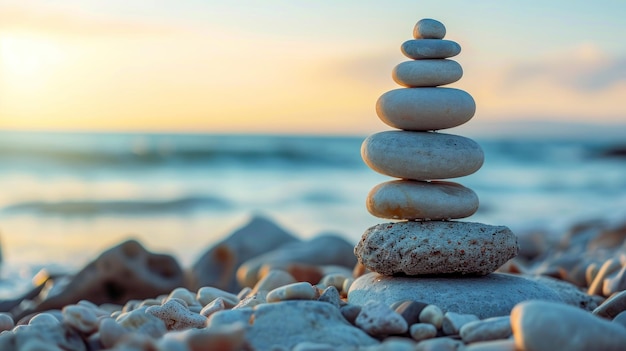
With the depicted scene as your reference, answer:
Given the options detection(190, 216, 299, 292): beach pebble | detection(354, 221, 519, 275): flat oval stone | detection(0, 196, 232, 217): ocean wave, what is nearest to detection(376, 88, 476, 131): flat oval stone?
detection(354, 221, 519, 275): flat oval stone

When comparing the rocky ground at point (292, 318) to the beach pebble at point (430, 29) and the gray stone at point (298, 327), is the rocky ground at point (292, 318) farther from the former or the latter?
the beach pebble at point (430, 29)

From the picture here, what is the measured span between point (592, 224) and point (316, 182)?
13.4 meters

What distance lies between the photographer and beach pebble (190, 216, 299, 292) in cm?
751

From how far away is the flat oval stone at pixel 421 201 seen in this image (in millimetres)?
4441

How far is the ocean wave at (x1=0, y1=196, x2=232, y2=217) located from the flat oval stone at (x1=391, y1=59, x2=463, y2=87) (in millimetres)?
12230

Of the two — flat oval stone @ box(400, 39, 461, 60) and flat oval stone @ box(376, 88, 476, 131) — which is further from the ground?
flat oval stone @ box(400, 39, 461, 60)

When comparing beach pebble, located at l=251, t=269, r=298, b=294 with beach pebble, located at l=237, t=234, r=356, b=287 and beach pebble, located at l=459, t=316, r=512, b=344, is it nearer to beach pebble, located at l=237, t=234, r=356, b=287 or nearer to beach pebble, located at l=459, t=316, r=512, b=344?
beach pebble, located at l=237, t=234, r=356, b=287

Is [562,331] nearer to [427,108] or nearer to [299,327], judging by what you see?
[299,327]

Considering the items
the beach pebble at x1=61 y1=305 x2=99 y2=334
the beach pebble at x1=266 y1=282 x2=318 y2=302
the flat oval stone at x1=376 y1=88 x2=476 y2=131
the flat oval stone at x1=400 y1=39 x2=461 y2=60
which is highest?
the flat oval stone at x1=400 y1=39 x2=461 y2=60

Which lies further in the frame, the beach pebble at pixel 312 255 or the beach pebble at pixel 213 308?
the beach pebble at pixel 312 255

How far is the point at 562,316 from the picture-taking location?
2.93m

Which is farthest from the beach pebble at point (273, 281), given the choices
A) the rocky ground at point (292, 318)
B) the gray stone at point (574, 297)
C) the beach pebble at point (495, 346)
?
the beach pebble at point (495, 346)

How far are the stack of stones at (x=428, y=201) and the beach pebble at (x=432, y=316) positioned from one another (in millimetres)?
608

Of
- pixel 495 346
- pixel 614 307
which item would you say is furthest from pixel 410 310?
pixel 614 307
